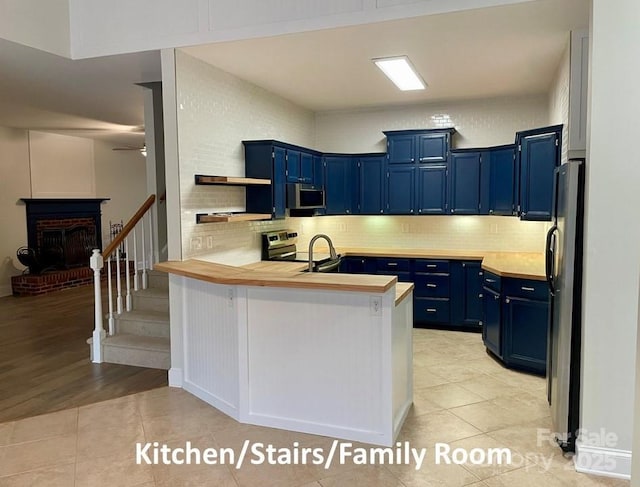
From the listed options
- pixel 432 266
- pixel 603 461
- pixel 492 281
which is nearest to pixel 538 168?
pixel 492 281

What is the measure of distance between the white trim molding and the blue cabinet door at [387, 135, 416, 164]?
3.97 metres

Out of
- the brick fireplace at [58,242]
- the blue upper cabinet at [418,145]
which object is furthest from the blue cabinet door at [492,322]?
the brick fireplace at [58,242]

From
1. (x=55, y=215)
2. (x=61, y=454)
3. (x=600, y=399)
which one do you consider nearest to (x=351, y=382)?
(x=600, y=399)

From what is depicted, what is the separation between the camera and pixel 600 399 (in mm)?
2803

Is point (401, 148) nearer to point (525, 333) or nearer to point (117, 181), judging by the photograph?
point (525, 333)

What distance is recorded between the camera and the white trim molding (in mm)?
2750

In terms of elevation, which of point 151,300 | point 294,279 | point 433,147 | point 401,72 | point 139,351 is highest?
point 401,72

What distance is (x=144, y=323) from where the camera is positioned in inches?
195

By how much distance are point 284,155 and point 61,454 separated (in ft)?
11.0

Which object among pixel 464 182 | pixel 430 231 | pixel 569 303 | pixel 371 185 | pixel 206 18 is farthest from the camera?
pixel 430 231

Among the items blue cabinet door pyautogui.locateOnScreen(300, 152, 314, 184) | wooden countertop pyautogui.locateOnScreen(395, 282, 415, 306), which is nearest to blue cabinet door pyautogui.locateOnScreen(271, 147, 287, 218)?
blue cabinet door pyautogui.locateOnScreen(300, 152, 314, 184)

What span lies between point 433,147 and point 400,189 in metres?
0.65

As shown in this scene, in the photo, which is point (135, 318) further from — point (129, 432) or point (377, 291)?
point (377, 291)

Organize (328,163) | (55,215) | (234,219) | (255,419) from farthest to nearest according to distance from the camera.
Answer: (55,215) → (328,163) → (234,219) → (255,419)
